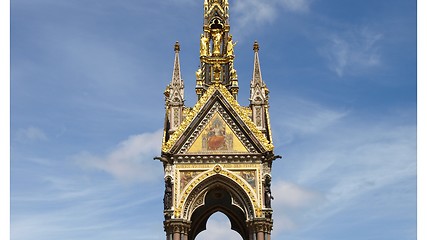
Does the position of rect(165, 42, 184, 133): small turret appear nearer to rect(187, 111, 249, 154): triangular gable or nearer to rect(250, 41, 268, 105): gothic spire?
rect(187, 111, 249, 154): triangular gable

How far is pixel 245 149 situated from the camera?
3111cm

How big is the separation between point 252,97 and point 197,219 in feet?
21.2

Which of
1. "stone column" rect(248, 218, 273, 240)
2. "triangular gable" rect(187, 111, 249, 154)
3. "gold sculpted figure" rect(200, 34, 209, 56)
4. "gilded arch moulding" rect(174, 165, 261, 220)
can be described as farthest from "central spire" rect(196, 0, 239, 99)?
"stone column" rect(248, 218, 273, 240)

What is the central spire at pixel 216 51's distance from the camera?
110 ft

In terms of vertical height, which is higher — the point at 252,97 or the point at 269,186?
the point at 252,97

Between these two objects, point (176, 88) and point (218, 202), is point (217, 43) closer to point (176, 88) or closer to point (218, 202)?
point (176, 88)

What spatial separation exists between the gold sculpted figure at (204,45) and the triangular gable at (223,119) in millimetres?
2717

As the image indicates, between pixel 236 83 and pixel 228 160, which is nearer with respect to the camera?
pixel 228 160

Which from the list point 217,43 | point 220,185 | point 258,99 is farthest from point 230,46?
point 220,185

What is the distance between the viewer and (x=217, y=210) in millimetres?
34031

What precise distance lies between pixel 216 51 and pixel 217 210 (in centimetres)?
764

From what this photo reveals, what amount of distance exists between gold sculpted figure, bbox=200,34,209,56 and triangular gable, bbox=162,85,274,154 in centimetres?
272
